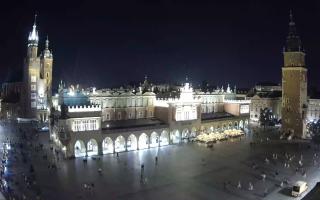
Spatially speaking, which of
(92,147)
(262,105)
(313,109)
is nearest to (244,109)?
(262,105)

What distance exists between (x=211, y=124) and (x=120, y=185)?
116 ft

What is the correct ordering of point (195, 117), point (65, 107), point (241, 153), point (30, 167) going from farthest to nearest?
point (195, 117), point (241, 153), point (65, 107), point (30, 167)

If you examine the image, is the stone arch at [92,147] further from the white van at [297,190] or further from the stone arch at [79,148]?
the white van at [297,190]

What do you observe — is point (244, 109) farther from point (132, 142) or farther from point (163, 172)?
point (163, 172)

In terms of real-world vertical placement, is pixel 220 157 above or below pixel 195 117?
below

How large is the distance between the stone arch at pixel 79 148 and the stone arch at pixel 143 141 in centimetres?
881

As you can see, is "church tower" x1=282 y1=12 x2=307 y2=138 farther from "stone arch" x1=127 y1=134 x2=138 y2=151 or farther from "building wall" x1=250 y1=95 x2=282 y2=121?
"stone arch" x1=127 y1=134 x2=138 y2=151

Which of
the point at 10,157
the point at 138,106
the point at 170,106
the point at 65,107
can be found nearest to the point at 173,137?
the point at 170,106

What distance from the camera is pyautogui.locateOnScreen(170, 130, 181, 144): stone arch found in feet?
179

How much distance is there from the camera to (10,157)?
3928 centimetres

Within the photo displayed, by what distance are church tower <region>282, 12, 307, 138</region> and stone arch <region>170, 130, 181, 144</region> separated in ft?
69.6

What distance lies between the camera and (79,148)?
4378 cm

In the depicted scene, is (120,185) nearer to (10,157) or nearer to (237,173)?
(237,173)

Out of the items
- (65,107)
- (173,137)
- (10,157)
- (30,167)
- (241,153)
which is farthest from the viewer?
(173,137)
